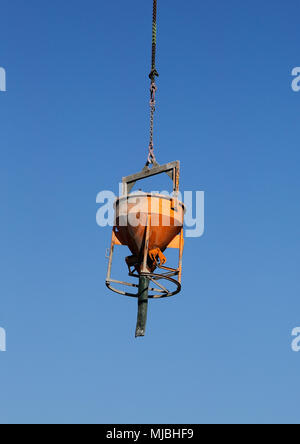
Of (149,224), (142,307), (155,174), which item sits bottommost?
(142,307)

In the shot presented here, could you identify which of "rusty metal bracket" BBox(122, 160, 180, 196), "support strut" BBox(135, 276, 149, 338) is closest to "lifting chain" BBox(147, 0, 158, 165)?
"rusty metal bracket" BBox(122, 160, 180, 196)

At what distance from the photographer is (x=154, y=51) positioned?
32500 mm

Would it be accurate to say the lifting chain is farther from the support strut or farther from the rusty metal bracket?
the support strut

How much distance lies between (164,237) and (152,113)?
520cm

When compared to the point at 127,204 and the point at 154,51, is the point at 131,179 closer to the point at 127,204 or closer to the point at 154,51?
the point at 127,204

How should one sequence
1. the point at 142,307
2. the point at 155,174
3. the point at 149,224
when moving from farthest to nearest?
the point at 155,174 → the point at 149,224 → the point at 142,307

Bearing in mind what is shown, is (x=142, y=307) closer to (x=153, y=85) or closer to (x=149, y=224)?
(x=149, y=224)

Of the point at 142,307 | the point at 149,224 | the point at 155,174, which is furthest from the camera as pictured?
the point at 155,174

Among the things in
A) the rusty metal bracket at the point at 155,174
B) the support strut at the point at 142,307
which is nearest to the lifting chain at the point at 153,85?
the rusty metal bracket at the point at 155,174

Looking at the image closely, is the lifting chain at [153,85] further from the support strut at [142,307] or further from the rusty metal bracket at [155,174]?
the support strut at [142,307]

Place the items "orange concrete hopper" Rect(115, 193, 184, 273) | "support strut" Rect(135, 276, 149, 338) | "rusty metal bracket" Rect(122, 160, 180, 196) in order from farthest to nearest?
1. "rusty metal bracket" Rect(122, 160, 180, 196)
2. "orange concrete hopper" Rect(115, 193, 184, 273)
3. "support strut" Rect(135, 276, 149, 338)

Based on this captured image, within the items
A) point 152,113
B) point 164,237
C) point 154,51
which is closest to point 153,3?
point 154,51

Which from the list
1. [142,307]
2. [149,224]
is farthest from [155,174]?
[142,307]

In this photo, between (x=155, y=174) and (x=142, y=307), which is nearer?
(x=142, y=307)
